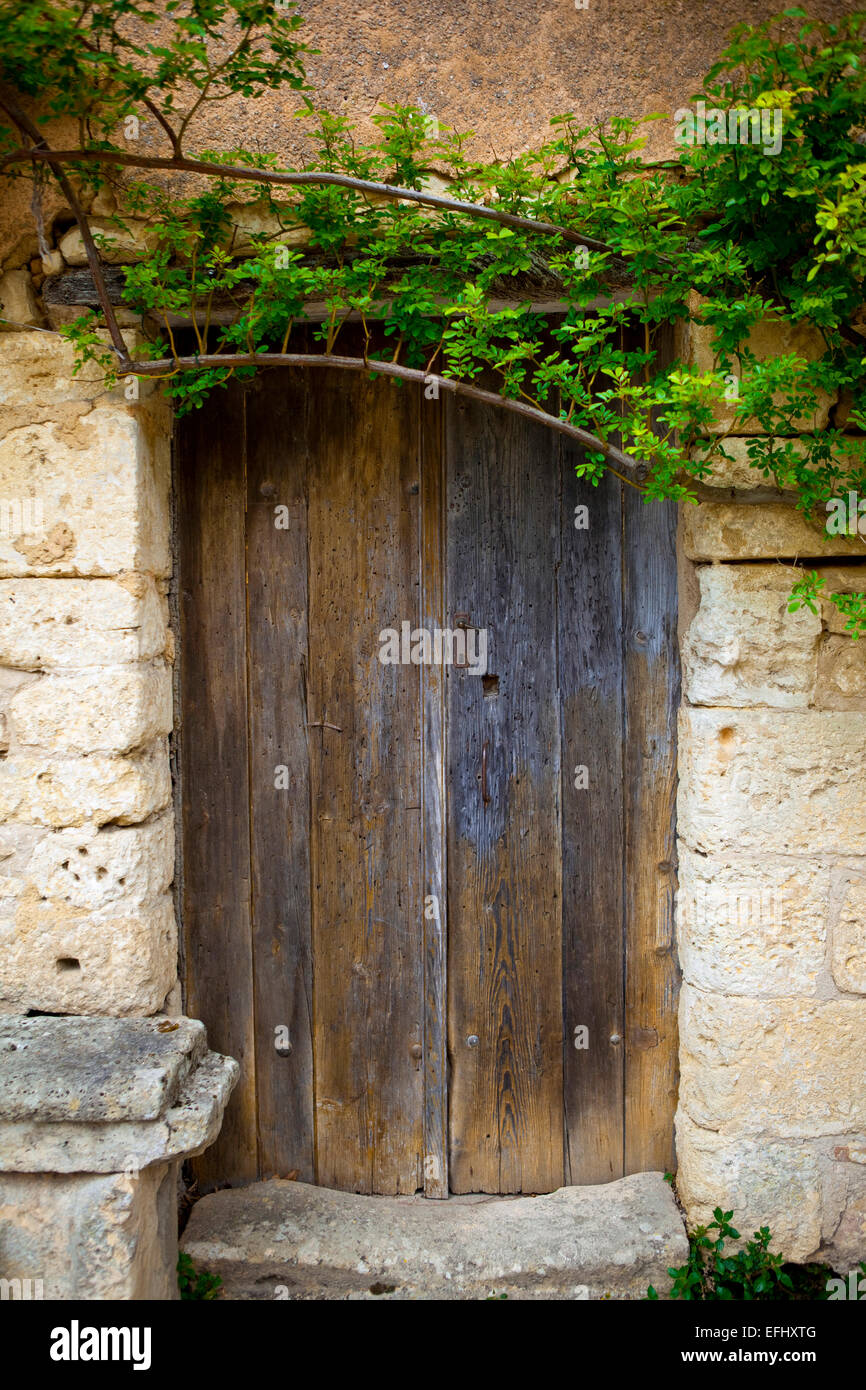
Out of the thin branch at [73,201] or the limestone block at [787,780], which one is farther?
the limestone block at [787,780]

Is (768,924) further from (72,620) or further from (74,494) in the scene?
(74,494)

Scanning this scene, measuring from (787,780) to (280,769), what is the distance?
124cm

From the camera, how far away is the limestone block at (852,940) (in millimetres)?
1942

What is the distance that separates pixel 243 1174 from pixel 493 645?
→ 1536mm

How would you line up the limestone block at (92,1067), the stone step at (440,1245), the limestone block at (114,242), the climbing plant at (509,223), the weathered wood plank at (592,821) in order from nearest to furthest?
the climbing plant at (509,223) → the limestone block at (92,1067) → the limestone block at (114,242) → the stone step at (440,1245) → the weathered wood plank at (592,821)

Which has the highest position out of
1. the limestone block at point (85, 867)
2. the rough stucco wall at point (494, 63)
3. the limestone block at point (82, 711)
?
the rough stucco wall at point (494, 63)

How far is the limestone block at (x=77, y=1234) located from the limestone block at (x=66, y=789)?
74 cm

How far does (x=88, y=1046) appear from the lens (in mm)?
1822

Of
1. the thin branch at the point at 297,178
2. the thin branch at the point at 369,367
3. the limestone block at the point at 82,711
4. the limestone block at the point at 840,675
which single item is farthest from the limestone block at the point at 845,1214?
the thin branch at the point at 297,178

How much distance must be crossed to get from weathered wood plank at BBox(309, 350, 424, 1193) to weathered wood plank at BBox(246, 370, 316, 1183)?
4 centimetres

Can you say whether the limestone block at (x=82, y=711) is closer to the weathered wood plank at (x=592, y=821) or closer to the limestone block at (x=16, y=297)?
the limestone block at (x=16, y=297)

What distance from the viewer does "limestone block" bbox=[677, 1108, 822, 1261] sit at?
1.95 metres

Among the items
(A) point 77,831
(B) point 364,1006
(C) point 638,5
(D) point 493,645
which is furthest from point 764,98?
(B) point 364,1006

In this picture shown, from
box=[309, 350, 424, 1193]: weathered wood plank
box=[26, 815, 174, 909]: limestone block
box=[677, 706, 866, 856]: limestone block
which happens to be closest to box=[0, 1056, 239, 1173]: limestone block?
box=[26, 815, 174, 909]: limestone block
